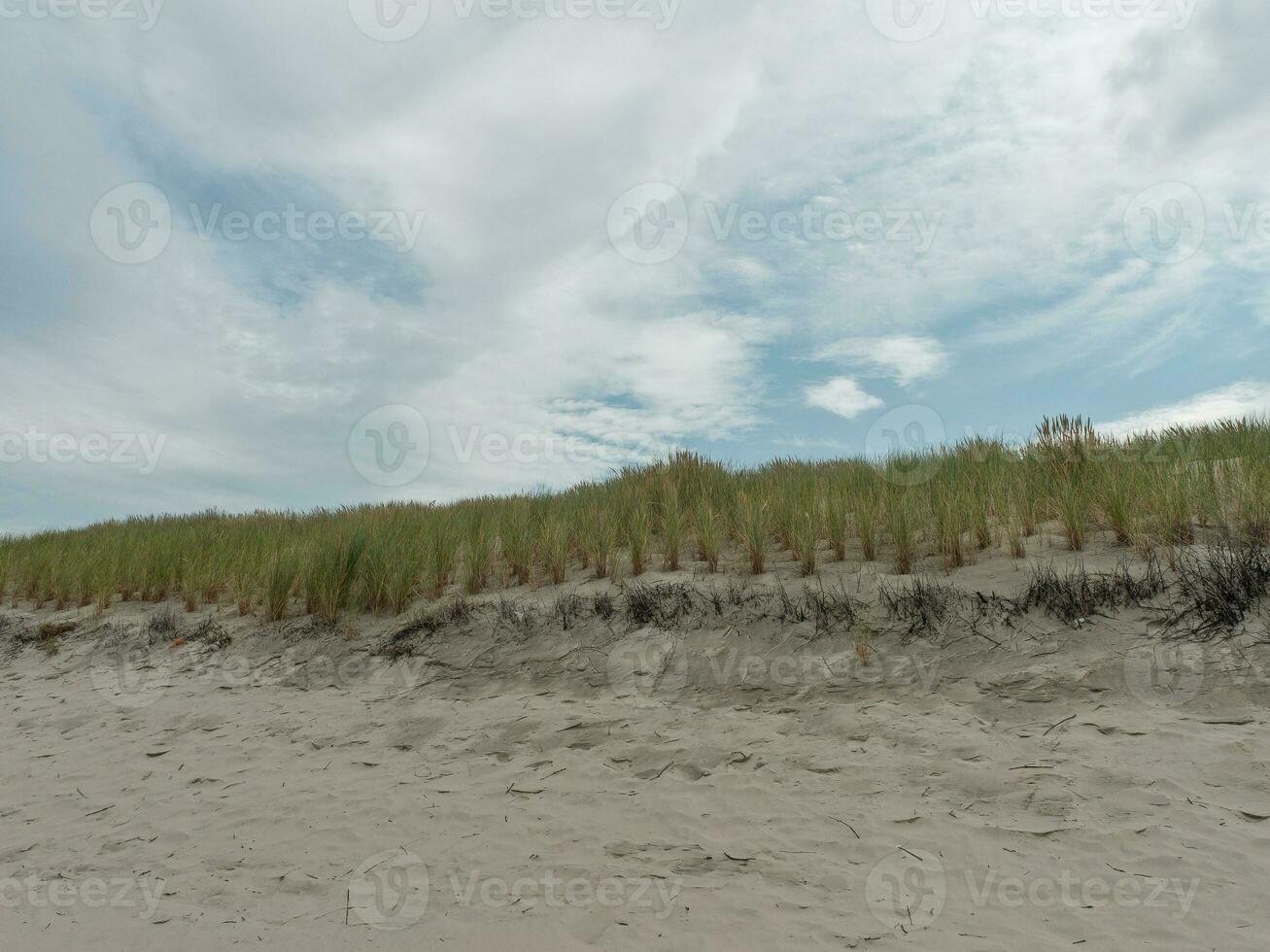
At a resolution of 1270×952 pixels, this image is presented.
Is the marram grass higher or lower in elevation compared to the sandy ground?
higher

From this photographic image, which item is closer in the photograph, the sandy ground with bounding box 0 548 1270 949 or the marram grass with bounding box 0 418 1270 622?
the sandy ground with bounding box 0 548 1270 949

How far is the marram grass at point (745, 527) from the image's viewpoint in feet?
19.5

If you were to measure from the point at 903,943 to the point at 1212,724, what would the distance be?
238cm

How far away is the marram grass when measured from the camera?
19.5ft

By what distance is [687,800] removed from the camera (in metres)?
3.90

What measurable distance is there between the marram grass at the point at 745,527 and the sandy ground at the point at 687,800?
1013 millimetres

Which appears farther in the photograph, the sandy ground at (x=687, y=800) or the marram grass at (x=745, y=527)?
the marram grass at (x=745, y=527)

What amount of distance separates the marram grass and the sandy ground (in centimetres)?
101

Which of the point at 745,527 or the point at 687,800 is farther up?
the point at 745,527

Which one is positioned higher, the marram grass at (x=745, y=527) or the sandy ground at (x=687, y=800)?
the marram grass at (x=745, y=527)

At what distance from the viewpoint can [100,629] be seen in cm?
850

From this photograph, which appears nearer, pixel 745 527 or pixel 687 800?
pixel 687 800

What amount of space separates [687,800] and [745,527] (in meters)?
3.23

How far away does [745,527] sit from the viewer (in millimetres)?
6770
